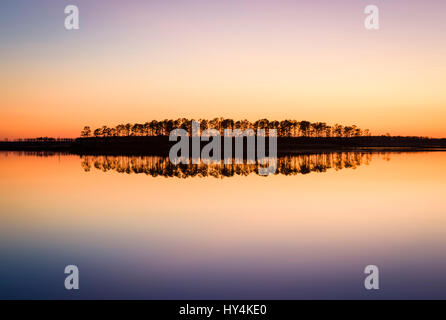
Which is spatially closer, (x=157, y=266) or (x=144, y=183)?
(x=157, y=266)

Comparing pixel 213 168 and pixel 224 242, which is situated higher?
pixel 213 168

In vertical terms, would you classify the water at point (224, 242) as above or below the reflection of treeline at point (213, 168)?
below

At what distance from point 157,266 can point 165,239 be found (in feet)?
10.6

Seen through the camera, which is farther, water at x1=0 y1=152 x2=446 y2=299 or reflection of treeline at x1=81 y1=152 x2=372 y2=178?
reflection of treeline at x1=81 y1=152 x2=372 y2=178

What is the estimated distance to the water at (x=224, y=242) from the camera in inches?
460

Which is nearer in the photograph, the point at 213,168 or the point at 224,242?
the point at 224,242

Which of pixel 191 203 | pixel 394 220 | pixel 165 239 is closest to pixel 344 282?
pixel 165 239

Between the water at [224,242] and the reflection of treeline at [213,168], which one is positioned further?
the reflection of treeline at [213,168]

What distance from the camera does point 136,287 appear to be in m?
11.7

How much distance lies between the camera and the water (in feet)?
38.3

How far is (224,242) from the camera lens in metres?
16.1

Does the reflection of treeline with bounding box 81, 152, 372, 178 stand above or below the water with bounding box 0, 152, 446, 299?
above
